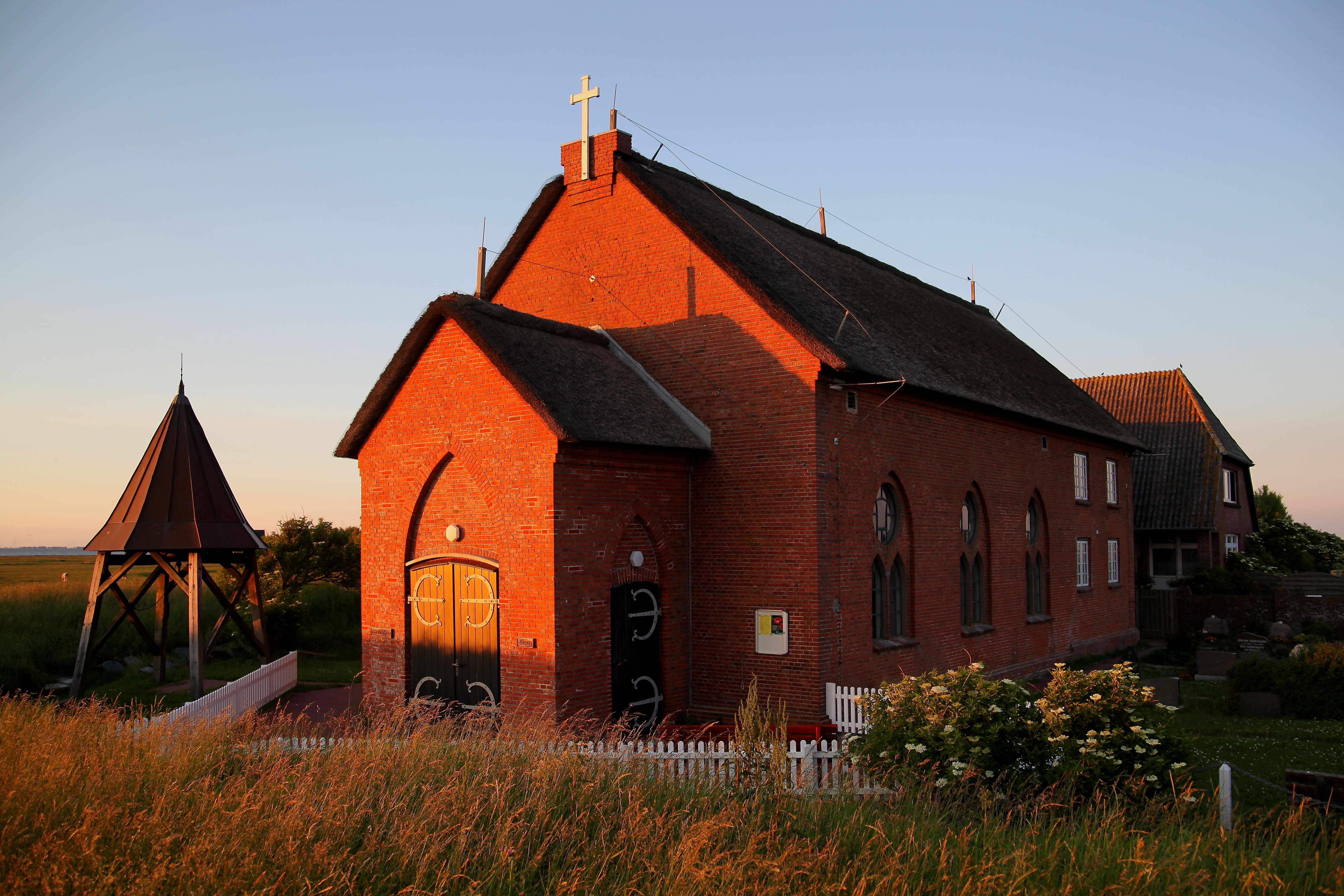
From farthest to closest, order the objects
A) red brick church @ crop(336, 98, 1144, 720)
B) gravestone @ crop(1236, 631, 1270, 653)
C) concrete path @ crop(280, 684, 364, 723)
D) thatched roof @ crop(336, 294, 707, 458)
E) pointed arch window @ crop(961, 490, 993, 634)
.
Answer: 1. gravestone @ crop(1236, 631, 1270, 653)
2. pointed arch window @ crop(961, 490, 993, 634)
3. concrete path @ crop(280, 684, 364, 723)
4. red brick church @ crop(336, 98, 1144, 720)
5. thatched roof @ crop(336, 294, 707, 458)

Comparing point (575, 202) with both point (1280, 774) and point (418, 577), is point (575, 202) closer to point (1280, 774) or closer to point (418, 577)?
point (418, 577)

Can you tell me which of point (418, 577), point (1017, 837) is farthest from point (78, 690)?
point (1017, 837)

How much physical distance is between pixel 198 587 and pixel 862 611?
1215cm

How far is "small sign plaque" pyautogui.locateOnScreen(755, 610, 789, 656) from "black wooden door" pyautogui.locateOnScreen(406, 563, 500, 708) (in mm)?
4036

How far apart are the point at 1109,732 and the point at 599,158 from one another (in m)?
13.1

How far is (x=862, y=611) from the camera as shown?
15.6 m

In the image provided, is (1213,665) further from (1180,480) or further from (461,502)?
(461,502)

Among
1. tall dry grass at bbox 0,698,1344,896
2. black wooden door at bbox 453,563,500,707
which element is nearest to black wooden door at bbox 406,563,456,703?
black wooden door at bbox 453,563,500,707

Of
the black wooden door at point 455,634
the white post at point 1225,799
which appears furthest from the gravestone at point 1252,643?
the black wooden door at point 455,634

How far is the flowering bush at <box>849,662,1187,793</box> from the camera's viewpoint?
8.41 metres

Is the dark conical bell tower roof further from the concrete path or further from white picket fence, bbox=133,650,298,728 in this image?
the concrete path

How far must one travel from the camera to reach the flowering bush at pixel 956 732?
8461 mm

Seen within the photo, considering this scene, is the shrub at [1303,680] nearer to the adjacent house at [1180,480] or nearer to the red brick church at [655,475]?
the red brick church at [655,475]

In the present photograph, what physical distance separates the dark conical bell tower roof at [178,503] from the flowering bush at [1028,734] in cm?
1382
